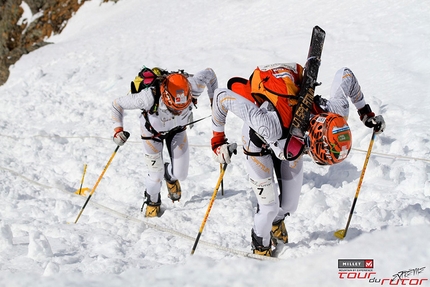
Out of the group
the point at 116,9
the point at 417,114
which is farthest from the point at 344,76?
the point at 116,9

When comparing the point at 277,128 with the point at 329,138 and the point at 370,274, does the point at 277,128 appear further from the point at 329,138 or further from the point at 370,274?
the point at 370,274

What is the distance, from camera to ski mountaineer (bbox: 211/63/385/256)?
4.71 m

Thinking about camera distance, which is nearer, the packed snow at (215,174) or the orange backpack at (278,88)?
the packed snow at (215,174)

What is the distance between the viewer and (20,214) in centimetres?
787

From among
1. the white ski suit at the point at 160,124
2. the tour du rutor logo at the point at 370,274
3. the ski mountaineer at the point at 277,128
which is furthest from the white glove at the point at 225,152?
the tour du rutor logo at the point at 370,274

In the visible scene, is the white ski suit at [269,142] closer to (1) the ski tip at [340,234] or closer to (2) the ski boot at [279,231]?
(2) the ski boot at [279,231]

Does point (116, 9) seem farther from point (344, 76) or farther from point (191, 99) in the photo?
point (344, 76)

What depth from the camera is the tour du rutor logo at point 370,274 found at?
3232 millimetres

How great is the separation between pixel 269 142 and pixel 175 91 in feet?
7.67

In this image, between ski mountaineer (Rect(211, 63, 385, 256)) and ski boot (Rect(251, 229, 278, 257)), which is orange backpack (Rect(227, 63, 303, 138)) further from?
ski boot (Rect(251, 229, 278, 257))

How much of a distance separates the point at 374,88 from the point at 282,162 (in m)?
6.21

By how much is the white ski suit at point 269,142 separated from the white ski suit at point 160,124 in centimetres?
200

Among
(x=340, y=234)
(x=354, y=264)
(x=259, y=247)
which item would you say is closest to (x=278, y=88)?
(x=259, y=247)

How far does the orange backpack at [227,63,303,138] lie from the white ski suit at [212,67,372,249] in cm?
10
